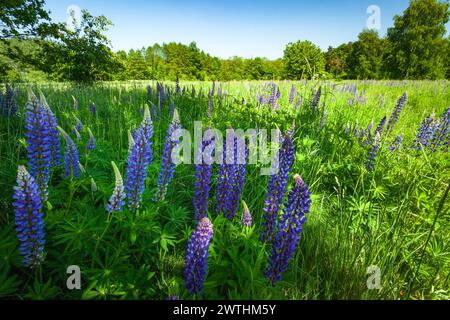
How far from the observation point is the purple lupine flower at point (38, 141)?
1669mm

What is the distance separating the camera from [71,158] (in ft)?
6.46

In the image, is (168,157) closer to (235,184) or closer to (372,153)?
(235,184)

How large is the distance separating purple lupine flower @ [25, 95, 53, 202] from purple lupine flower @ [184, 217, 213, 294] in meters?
1.14

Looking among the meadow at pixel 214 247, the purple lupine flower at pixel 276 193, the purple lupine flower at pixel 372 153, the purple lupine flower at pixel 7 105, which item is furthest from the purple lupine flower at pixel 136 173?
the purple lupine flower at pixel 7 105

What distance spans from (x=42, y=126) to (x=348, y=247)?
8.21 ft

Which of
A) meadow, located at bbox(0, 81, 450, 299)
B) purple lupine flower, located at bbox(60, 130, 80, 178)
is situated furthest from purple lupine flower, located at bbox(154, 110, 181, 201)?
purple lupine flower, located at bbox(60, 130, 80, 178)

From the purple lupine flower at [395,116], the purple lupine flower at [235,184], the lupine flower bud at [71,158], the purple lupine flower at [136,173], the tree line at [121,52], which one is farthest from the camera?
the tree line at [121,52]

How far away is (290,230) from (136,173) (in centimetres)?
122

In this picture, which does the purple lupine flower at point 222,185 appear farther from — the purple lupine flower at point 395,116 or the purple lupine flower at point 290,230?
the purple lupine flower at point 395,116

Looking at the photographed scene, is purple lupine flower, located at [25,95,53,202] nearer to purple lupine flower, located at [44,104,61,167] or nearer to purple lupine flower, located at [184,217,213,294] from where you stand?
purple lupine flower, located at [44,104,61,167]

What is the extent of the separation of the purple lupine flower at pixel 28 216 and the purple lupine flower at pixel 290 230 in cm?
151

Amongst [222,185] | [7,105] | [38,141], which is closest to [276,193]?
[222,185]

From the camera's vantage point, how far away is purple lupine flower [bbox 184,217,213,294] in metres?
1.44

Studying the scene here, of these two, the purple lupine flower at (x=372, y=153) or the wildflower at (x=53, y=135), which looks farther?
the purple lupine flower at (x=372, y=153)
